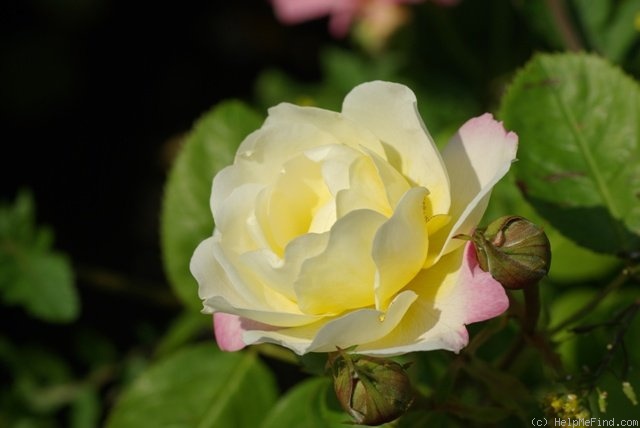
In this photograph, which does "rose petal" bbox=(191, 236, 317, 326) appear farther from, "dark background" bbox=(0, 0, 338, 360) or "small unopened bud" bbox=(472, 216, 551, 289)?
"dark background" bbox=(0, 0, 338, 360)

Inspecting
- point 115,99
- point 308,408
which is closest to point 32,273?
point 308,408

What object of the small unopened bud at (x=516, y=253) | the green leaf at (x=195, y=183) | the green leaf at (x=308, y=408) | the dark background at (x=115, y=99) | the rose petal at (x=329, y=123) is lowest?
the dark background at (x=115, y=99)

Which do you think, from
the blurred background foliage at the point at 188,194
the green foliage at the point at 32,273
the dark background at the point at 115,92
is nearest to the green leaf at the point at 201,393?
the blurred background foliage at the point at 188,194

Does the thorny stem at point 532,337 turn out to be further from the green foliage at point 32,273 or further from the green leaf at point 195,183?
the green foliage at point 32,273

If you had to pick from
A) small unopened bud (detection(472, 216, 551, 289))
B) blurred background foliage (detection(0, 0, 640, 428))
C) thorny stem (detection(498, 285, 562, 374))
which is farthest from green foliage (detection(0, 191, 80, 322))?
small unopened bud (detection(472, 216, 551, 289))

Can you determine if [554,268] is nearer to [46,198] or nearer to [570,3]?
[570,3]

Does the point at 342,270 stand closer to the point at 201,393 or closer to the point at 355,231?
the point at 355,231
